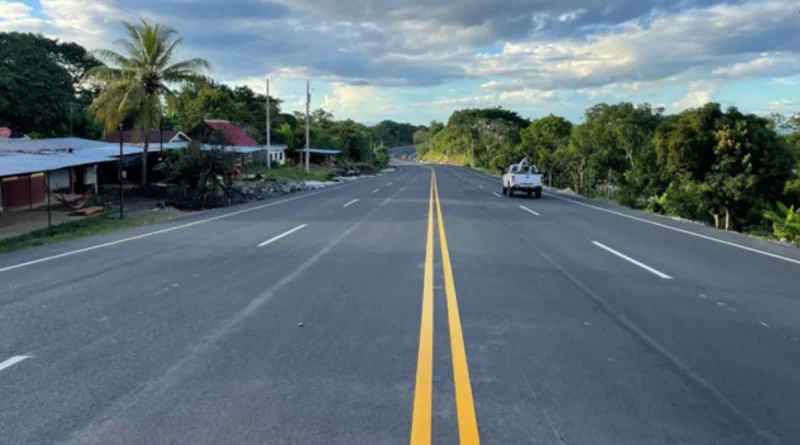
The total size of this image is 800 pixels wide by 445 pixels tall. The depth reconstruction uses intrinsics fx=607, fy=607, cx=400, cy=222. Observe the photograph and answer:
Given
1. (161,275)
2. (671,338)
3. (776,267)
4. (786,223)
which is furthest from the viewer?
(786,223)

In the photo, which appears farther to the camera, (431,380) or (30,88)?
(30,88)

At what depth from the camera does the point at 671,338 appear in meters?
6.25

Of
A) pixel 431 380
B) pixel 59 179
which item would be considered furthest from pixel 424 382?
pixel 59 179

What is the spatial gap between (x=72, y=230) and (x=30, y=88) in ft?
63.9

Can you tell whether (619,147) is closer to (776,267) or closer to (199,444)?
(776,267)

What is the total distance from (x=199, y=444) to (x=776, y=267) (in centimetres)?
1068

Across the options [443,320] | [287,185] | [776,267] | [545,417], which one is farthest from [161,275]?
[287,185]

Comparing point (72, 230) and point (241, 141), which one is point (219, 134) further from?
point (241, 141)

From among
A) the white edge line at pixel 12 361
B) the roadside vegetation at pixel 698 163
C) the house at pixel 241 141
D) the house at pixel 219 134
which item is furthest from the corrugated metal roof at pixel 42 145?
the roadside vegetation at pixel 698 163

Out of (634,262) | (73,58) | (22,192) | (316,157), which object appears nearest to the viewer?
(634,262)

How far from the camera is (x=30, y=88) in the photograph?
32.7 metres

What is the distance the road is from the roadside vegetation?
12.1 m

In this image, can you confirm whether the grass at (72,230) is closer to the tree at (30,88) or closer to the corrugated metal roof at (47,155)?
the corrugated metal roof at (47,155)

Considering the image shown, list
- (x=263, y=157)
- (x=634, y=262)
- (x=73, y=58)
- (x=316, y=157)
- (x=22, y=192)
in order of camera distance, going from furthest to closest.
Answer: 1. (x=316, y=157)
2. (x=263, y=157)
3. (x=73, y=58)
4. (x=22, y=192)
5. (x=634, y=262)
